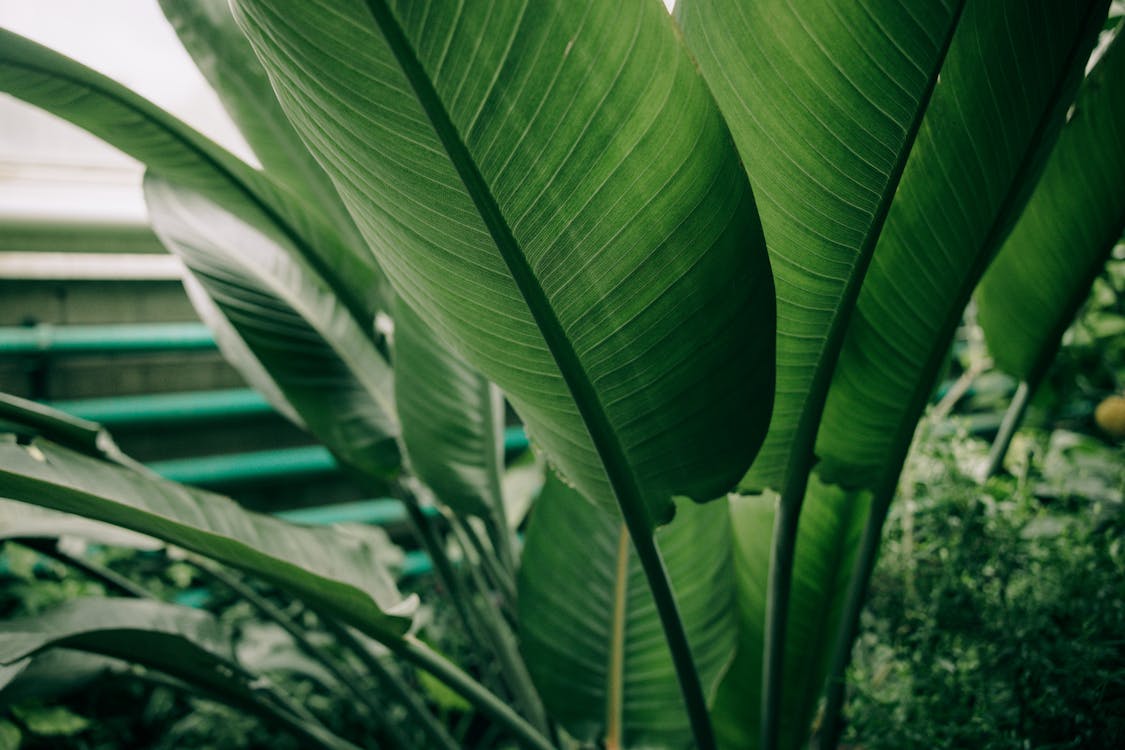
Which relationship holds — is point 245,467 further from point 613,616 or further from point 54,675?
point 613,616

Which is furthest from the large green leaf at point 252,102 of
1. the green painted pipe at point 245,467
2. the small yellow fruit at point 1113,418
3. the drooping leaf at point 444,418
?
the small yellow fruit at point 1113,418

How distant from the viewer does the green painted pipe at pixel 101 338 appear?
117cm

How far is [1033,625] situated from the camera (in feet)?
1.87

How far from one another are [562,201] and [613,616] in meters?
0.48

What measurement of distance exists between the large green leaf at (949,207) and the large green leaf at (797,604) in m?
0.15

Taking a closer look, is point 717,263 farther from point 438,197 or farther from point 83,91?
point 83,91

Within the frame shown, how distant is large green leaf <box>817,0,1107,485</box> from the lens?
36 centimetres

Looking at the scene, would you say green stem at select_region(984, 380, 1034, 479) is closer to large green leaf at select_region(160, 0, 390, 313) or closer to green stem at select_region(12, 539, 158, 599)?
large green leaf at select_region(160, 0, 390, 313)

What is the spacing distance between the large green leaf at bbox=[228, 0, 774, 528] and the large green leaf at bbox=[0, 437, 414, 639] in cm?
18

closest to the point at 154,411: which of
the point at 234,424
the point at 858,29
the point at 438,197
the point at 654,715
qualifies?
the point at 234,424

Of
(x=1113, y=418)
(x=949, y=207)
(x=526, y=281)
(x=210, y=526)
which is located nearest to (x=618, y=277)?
(x=526, y=281)

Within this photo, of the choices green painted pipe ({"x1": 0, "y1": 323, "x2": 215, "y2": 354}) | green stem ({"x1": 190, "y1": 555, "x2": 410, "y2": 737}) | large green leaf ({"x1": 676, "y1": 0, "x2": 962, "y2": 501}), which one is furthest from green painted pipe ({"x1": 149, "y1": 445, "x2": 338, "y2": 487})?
large green leaf ({"x1": 676, "y1": 0, "x2": 962, "y2": 501})

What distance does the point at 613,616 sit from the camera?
69 cm

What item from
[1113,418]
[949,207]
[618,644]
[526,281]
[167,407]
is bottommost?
[618,644]
